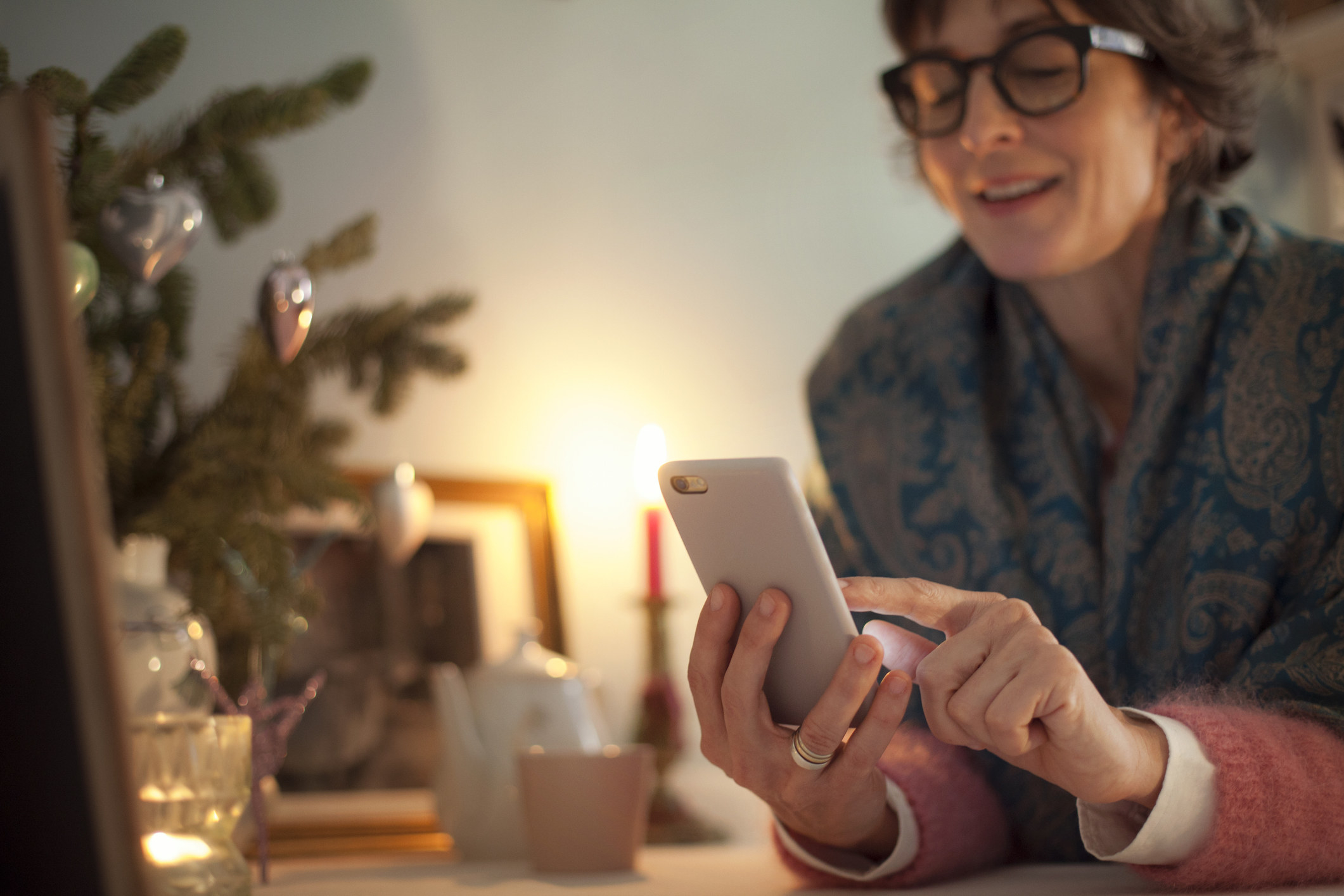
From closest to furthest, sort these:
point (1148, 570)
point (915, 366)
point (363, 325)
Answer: point (1148, 570), point (363, 325), point (915, 366)

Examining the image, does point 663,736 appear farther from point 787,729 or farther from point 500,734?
point 787,729

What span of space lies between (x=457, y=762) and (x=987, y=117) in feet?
2.52

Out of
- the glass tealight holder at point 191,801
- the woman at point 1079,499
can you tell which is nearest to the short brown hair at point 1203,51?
the woman at point 1079,499

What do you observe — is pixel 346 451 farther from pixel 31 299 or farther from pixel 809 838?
pixel 31 299

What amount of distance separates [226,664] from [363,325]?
13.6 inches

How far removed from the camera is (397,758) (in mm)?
1178

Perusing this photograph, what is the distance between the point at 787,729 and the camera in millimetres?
654

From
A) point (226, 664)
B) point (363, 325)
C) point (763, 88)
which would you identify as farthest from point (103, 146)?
point (763, 88)

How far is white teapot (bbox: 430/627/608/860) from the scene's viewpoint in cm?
93

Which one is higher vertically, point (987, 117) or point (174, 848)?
point (987, 117)

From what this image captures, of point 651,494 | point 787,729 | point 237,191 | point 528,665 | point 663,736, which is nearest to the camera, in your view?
point 787,729

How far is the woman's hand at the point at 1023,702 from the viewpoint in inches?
21.4

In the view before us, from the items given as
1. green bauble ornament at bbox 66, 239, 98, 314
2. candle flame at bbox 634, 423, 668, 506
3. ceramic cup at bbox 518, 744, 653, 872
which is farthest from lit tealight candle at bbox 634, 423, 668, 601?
green bauble ornament at bbox 66, 239, 98, 314

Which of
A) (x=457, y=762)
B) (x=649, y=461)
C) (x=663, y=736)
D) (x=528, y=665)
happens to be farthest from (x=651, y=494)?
(x=457, y=762)
